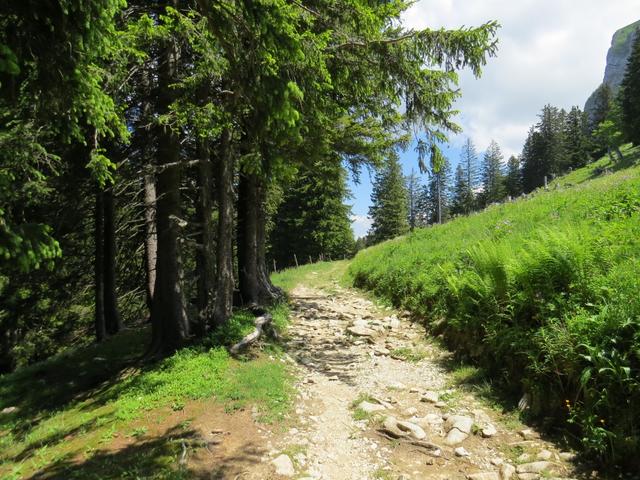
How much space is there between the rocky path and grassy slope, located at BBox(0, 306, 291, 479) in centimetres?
68

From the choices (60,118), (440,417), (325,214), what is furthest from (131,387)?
(325,214)

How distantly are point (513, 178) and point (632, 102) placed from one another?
3447 centimetres

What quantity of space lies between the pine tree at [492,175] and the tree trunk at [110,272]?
251ft

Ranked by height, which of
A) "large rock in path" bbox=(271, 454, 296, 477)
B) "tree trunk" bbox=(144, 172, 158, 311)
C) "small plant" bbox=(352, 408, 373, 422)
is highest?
"tree trunk" bbox=(144, 172, 158, 311)

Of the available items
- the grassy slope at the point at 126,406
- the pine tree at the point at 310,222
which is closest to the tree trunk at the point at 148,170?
the grassy slope at the point at 126,406

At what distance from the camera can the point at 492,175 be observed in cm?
8181

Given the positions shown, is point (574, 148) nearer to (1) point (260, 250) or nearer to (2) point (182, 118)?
(1) point (260, 250)

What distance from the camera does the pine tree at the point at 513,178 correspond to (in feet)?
252

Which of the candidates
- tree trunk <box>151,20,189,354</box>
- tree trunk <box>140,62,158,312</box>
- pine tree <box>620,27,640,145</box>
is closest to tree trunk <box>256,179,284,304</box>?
tree trunk <box>140,62,158,312</box>

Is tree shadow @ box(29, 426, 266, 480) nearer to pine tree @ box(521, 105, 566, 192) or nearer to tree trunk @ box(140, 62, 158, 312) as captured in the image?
tree trunk @ box(140, 62, 158, 312)

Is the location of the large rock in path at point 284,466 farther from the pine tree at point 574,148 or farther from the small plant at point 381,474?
the pine tree at point 574,148

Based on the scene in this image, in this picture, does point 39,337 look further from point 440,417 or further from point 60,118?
point 440,417

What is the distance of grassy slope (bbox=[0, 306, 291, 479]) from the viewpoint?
4734 millimetres

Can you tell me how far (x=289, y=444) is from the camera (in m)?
4.86
